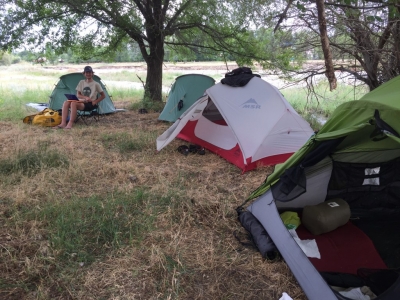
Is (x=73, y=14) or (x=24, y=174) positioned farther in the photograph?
(x=73, y=14)

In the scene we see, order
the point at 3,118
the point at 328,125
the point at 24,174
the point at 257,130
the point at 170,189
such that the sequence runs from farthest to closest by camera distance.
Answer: the point at 3,118 → the point at 257,130 → the point at 24,174 → the point at 170,189 → the point at 328,125

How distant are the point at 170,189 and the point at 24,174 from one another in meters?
1.83

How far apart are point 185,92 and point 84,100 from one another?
212 centimetres

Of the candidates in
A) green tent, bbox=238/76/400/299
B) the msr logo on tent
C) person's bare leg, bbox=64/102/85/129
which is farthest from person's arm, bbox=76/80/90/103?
green tent, bbox=238/76/400/299

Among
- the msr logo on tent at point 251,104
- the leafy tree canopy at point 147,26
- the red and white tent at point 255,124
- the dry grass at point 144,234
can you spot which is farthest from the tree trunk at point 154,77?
the msr logo on tent at point 251,104

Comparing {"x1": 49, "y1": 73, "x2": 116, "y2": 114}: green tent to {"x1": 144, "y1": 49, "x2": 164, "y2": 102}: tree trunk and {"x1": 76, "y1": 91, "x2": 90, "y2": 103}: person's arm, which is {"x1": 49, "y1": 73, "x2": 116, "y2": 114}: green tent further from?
{"x1": 144, "y1": 49, "x2": 164, "y2": 102}: tree trunk

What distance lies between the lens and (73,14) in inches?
306

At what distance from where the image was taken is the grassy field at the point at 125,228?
2.32 metres

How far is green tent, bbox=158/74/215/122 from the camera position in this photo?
7078 mm

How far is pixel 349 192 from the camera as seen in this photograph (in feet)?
11.1

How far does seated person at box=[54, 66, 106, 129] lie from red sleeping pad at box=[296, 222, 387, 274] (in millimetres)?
5309

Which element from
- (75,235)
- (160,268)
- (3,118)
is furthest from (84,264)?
(3,118)

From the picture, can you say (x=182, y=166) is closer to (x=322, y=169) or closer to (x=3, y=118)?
(x=322, y=169)

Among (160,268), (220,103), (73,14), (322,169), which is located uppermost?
(73,14)
